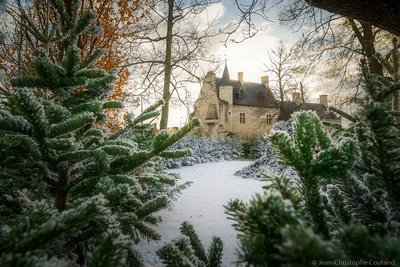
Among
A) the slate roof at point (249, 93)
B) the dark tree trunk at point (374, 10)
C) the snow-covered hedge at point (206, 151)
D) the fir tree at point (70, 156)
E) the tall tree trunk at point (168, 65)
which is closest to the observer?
the fir tree at point (70, 156)

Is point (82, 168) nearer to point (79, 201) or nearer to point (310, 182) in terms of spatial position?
point (79, 201)

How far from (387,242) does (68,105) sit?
1.81m

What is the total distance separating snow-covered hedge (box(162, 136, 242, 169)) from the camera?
1512 cm

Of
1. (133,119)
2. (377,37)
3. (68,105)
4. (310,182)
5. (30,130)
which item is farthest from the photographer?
(377,37)

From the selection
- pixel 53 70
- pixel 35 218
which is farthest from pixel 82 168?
pixel 35 218

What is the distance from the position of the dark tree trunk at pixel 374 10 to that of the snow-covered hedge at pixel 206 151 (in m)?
12.2

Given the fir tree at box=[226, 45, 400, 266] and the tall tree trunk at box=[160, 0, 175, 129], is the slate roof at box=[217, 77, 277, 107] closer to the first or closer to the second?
the tall tree trunk at box=[160, 0, 175, 129]

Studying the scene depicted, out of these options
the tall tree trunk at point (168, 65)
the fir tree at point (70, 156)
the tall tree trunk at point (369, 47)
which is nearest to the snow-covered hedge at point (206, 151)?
the tall tree trunk at point (168, 65)

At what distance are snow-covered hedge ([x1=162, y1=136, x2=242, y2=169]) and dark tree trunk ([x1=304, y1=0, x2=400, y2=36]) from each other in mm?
12200

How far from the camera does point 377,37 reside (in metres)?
11.0

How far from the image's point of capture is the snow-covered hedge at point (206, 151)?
49.6 ft

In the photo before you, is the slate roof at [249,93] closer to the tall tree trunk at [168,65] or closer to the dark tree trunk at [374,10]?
the tall tree trunk at [168,65]

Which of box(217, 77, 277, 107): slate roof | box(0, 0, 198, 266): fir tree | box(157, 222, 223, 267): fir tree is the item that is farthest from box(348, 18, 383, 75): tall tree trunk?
box(217, 77, 277, 107): slate roof

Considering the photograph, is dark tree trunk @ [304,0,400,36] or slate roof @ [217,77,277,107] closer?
dark tree trunk @ [304,0,400,36]
